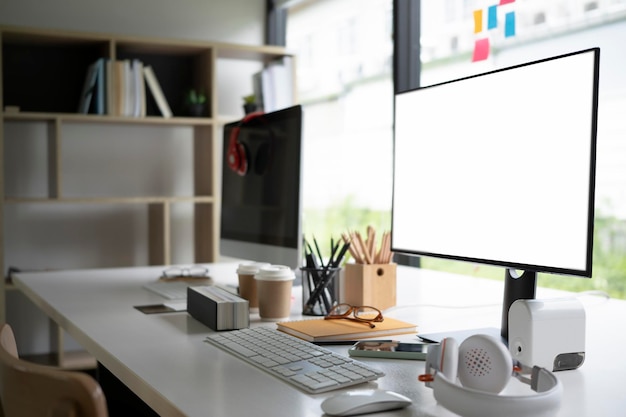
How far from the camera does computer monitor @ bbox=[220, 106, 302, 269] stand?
6.16ft

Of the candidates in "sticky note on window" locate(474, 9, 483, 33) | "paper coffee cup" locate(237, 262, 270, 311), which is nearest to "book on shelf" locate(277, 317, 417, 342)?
"paper coffee cup" locate(237, 262, 270, 311)

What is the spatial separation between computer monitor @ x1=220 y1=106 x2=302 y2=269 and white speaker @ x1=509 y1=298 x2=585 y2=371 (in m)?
0.78

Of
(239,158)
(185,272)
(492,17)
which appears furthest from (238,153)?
(492,17)

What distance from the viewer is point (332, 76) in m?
4.24

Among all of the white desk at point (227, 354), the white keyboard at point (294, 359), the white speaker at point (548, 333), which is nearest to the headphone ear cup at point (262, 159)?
the white desk at point (227, 354)

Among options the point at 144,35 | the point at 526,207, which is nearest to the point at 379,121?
the point at 144,35

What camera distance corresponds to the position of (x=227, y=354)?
125cm

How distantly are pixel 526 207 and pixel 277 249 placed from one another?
874 mm

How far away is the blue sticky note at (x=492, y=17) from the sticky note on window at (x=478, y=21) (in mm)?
40

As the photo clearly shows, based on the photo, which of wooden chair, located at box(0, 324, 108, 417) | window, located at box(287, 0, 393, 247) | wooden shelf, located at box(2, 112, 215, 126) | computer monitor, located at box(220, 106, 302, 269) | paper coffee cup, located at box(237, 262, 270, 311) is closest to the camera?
wooden chair, located at box(0, 324, 108, 417)

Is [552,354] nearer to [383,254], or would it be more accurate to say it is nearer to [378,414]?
[378,414]

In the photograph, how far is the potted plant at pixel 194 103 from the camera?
3766 mm

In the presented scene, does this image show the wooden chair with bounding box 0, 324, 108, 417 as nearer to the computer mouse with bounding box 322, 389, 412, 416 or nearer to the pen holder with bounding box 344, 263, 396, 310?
the computer mouse with bounding box 322, 389, 412, 416

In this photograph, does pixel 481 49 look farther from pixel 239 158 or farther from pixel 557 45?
pixel 239 158
